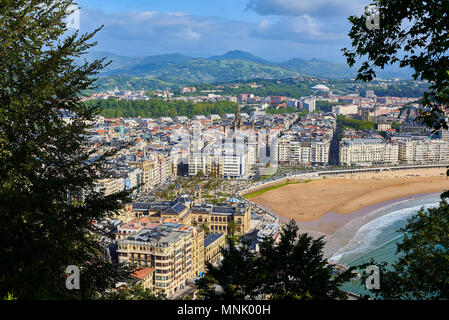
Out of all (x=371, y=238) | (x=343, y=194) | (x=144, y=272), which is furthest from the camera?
(x=343, y=194)

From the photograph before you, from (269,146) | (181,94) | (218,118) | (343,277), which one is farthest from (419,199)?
(181,94)

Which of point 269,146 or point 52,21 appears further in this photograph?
point 269,146

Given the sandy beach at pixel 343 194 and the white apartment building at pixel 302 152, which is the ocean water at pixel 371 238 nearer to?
the sandy beach at pixel 343 194

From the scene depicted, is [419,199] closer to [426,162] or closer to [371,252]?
[371,252]

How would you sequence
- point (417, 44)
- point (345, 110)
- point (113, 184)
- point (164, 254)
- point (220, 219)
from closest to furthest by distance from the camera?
point (417, 44) → point (164, 254) → point (220, 219) → point (113, 184) → point (345, 110)

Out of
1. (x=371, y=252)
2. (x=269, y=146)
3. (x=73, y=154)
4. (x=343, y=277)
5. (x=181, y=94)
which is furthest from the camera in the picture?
(x=181, y=94)

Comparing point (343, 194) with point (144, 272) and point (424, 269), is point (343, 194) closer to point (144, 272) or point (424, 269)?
point (144, 272)

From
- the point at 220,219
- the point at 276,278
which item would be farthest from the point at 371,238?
the point at 276,278
